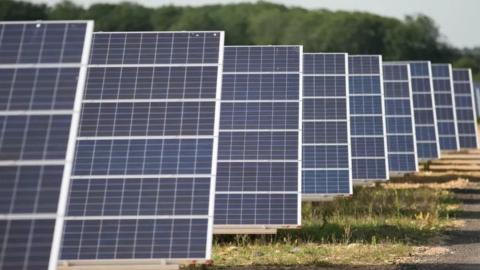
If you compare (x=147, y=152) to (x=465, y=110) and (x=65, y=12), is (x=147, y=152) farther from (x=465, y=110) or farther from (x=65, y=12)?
(x=65, y=12)

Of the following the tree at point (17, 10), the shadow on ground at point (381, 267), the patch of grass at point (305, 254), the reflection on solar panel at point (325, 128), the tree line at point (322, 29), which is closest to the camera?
the shadow on ground at point (381, 267)

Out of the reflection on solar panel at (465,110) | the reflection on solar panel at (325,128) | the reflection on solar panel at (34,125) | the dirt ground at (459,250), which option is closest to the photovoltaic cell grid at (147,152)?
the reflection on solar panel at (34,125)

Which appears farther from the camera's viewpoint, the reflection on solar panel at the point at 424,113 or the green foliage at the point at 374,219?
the reflection on solar panel at the point at 424,113

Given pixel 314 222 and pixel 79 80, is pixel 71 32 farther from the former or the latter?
pixel 314 222

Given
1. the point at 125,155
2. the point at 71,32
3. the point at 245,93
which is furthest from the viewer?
the point at 245,93

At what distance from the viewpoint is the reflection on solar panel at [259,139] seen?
49.1 ft

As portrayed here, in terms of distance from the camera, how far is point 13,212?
7.93 m

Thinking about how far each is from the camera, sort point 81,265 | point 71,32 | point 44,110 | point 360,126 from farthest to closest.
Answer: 1. point 360,126
2. point 81,265
3. point 71,32
4. point 44,110

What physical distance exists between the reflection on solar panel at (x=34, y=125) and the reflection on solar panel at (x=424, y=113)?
2598cm

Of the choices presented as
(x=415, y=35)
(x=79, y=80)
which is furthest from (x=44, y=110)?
(x=415, y=35)

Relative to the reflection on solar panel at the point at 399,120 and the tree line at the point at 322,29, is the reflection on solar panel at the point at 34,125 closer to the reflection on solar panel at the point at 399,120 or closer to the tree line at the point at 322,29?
the reflection on solar panel at the point at 399,120

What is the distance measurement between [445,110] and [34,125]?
34147 mm

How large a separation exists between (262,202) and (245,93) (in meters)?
3.58

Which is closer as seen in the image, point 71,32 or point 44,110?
point 44,110
